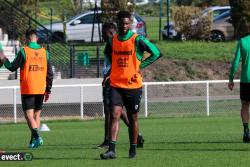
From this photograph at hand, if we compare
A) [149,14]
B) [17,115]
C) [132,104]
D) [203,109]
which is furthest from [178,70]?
[149,14]

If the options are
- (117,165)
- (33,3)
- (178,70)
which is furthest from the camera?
(33,3)

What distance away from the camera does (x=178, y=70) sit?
34.0 metres

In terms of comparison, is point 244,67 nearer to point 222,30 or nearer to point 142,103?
point 142,103

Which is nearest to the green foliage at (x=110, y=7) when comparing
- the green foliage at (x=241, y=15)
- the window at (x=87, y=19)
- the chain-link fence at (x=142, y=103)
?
the window at (x=87, y=19)

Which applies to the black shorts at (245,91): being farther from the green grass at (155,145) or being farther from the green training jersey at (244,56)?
the green grass at (155,145)

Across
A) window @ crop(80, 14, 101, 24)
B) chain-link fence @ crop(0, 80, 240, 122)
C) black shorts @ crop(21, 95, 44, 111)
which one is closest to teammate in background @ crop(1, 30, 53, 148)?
black shorts @ crop(21, 95, 44, 111)

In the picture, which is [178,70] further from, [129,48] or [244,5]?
[129,48]

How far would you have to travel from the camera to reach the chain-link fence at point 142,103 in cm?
2586

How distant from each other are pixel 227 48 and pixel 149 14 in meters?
28.9

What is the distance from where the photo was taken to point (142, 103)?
87.8ft

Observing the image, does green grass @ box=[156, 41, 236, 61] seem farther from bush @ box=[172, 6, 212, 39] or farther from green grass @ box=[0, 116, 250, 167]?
green grass @ box=[0, 116, 250, 167]

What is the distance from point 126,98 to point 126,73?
40cm

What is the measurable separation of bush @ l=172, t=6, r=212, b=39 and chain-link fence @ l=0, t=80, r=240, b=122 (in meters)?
8.52

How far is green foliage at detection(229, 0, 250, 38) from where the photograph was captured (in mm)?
36156
